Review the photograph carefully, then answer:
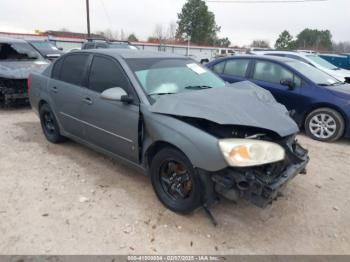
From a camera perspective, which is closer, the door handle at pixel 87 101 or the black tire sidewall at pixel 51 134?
the door handle at pixel 87 101

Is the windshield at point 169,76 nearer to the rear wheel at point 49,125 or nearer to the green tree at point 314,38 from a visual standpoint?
the rear wheel at point 49,125

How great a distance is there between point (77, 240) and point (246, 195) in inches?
63.0

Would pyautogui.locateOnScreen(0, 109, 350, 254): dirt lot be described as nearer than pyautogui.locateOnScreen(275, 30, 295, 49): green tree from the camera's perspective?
Yes

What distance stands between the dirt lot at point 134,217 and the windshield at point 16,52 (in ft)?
15.3

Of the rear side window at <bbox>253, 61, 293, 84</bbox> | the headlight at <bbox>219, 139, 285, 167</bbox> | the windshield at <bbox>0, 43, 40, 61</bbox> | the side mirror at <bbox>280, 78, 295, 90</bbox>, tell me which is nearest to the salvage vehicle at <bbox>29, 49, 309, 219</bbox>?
the headlight at <bbox>219, 139, 285, 167</bbox>

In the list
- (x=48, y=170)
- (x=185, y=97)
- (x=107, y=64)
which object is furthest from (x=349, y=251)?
(x=48, y=170)

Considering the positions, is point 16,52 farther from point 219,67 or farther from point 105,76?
point 105,76

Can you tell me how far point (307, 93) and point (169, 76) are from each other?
341cm

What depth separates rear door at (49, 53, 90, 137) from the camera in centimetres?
426

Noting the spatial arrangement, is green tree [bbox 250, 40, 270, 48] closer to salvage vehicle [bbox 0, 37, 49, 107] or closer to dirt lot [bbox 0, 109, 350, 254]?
salvage vehicle [bbox 0, 37, 49, 107]

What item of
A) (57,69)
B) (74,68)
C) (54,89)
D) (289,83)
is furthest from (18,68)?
(289,83)

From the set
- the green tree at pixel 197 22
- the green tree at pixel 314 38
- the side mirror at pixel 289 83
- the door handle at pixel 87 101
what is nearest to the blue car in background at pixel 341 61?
the side mirror at pixel 289 83

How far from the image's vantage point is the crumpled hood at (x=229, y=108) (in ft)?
9.52

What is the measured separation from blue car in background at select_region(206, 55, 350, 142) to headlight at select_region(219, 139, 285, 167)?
316 centimetres
